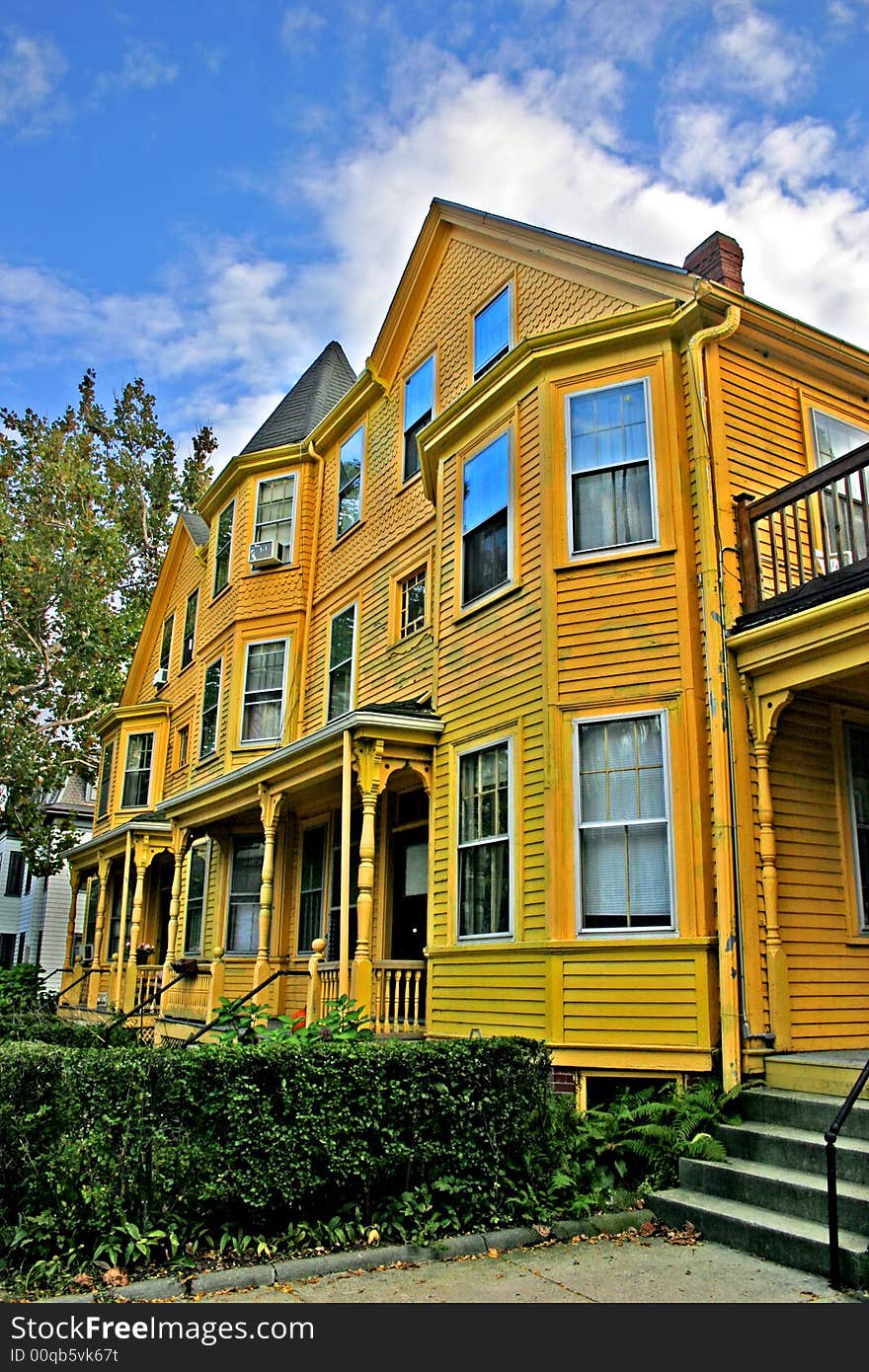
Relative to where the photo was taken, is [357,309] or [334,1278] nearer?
[334,1278]

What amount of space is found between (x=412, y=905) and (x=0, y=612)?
19.7 m

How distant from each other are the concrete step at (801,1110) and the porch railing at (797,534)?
157 inches

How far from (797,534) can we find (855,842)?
2.84 m

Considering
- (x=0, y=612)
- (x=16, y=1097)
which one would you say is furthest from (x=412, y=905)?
(x=0, y=612)

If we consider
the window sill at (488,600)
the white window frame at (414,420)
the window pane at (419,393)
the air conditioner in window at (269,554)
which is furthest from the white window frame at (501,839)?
the air conditioner in window at (269,554)

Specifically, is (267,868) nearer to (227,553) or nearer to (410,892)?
(410,892)

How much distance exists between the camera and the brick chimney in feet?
33.1

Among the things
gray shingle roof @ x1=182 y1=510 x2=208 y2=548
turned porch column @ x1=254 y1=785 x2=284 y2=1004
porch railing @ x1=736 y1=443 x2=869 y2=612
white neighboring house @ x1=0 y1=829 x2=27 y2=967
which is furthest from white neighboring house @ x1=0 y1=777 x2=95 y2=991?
porch railing @ x1=736 y1=443 x2=869 y2=612

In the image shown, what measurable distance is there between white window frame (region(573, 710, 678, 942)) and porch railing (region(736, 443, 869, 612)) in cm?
138

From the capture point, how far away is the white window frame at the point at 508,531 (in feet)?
34.4

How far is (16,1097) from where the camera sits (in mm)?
6613

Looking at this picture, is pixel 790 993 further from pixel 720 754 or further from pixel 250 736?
pixel 250 736

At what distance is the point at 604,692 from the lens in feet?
30.1

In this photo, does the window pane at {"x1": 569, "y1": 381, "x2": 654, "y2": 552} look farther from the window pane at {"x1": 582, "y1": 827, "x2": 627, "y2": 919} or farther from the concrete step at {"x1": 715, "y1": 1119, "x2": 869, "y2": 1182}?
the concrete step at {"x1": 715, "y1": 1119, "x2": 869, "y2": 1182}
